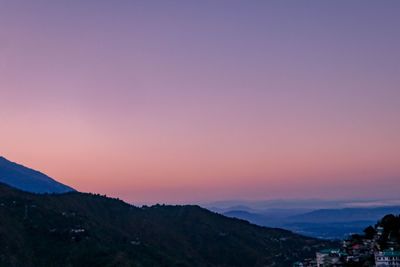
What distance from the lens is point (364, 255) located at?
214 ft

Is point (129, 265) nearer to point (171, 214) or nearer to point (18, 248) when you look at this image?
point (18, 248)

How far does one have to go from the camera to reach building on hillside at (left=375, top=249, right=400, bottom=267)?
5581cm

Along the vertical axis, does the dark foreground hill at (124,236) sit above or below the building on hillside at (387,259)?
above

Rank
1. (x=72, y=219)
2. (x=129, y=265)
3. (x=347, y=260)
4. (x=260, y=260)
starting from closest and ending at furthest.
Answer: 1. (x=347, y=260)
2. (x=129, y=265)
3. (x=72, y=219)
4. (x=260, y=260)

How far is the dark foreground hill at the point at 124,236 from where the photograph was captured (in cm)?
9069

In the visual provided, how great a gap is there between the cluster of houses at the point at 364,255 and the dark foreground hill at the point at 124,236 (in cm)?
3017

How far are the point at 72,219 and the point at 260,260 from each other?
1510 inches

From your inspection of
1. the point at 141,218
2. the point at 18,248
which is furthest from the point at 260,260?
the point at 18,248


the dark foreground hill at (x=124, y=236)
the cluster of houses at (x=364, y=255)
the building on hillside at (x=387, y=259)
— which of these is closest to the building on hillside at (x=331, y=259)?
the cluster of houses at (x=364, y=255)

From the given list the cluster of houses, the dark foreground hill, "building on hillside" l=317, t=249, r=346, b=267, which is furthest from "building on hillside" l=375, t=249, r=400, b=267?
the dark foreground hill

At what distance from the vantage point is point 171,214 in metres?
152

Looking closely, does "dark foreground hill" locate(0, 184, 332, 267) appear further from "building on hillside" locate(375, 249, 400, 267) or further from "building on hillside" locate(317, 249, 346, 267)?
"building on hillside" locate(375, 249, 400, 267)

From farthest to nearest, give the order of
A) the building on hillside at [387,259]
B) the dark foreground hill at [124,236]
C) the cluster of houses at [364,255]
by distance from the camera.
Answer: the dark foreground hill at [124,236] → the cluster of houses at [364,255] → the building on hillside at [387,259]

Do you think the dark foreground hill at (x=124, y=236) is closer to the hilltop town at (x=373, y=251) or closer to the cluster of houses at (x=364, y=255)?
the cluster of houses at (x=364, y=255)
